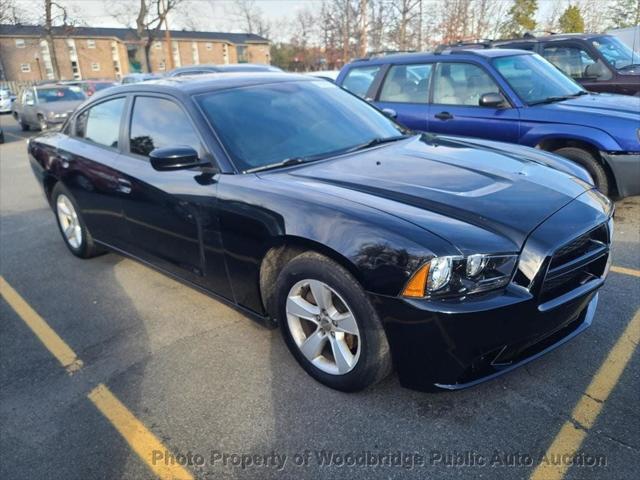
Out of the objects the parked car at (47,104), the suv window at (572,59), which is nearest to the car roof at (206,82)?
the suv window at (572,59)

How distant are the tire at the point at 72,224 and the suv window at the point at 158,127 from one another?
1.30m

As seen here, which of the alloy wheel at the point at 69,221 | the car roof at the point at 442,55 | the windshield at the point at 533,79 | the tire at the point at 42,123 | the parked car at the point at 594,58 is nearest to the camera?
the alloy wheel at the point at 69,221

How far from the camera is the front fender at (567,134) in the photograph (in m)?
4.84

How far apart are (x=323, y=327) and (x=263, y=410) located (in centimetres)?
52

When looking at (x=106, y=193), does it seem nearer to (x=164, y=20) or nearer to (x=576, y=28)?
(x=576, y=28)

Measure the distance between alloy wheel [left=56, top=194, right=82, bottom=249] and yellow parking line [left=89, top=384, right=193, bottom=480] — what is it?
2.35m

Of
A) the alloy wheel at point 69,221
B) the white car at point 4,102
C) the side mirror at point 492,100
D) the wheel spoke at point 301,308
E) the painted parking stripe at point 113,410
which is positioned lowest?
the white car at point 4,102

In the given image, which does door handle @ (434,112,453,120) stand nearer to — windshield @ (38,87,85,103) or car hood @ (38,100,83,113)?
car hood @ (38,100,83,113)

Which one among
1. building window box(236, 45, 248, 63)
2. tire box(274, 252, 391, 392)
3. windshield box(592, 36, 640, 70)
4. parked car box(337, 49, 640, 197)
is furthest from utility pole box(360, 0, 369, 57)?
building window box(236, 45, 248, 63)

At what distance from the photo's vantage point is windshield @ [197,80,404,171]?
3.09 metres

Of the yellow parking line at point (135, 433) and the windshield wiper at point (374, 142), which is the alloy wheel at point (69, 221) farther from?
the windshield wiper at point (374, 142)

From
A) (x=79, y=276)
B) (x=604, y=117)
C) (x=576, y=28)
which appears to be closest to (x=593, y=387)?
(x=604, y=117)

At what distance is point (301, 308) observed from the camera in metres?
2.66

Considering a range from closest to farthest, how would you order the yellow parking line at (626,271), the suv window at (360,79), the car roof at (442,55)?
the yellow parking line at (626,271) → the car roof at (442,55) → the suv window at (360,79)
